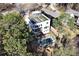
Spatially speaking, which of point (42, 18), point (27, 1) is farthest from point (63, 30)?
point (27, 1)

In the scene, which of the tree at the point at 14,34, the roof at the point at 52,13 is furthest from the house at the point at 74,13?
the tree at the point at 14,34

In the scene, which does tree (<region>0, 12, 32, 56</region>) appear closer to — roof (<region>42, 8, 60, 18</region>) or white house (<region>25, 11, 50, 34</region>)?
white house (<region>25, 11, 50, 34</region>)

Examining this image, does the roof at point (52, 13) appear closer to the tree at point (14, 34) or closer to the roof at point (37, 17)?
the roof at point (37, 17)

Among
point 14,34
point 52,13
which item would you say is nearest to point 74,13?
point 52,13

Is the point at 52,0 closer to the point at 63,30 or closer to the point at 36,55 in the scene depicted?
the point at 63,30

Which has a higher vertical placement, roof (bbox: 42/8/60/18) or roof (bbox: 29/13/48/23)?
roof (bbox: 42/8/60/18)

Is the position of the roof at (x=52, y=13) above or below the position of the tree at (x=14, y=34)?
above

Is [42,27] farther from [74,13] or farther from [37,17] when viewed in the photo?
[74,13]

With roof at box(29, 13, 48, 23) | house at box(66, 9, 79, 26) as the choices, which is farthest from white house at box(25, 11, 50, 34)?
house at box(66, 9, 79, 26)
